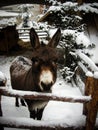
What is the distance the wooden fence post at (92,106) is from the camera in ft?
9.56

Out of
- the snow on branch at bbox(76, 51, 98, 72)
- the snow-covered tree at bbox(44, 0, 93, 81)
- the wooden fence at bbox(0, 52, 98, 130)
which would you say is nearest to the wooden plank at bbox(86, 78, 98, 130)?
the wooden fence at bbox(0, 52, 98, 130)

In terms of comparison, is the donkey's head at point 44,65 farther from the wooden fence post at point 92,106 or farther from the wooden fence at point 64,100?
the wooden fence post at point 92,106

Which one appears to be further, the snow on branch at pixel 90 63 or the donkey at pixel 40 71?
the snow on branch at pixel 90 63

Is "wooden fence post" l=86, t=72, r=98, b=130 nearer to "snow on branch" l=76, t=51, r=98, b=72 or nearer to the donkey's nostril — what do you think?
the donkey's nostril

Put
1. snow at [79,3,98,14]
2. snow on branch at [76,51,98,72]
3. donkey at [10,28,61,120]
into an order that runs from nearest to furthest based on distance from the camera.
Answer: donkey at [10,28,61,120] → snow on branch at [76,51,98,72] → snow at [79,3,98,14]

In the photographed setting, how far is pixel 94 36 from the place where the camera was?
27.8ft

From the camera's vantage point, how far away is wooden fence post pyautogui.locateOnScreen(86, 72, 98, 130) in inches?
115

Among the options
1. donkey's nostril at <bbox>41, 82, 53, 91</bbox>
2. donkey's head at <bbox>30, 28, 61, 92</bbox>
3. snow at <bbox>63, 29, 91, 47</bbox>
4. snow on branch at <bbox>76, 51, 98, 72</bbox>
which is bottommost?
snow on branch at <bbox>76, 51, 98, 72</bbox>

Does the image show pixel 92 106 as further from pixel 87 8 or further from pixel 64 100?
pixel 87 8

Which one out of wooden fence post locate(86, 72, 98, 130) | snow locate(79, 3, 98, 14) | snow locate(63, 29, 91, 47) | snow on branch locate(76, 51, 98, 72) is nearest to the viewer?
wooden fence post locate(86, 72, 98, 130)

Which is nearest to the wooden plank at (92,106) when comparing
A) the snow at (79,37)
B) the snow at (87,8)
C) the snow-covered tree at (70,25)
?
the snow at (79,37)

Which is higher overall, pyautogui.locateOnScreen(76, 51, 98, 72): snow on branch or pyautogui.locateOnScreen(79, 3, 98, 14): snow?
pyautogui.locateOnScreen(79, 3, 98, 14): snow

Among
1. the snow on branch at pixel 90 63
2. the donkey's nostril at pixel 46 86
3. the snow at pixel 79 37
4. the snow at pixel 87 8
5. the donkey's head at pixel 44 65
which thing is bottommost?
the snow on branch at pixel 90 63

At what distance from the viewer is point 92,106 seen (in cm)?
300
